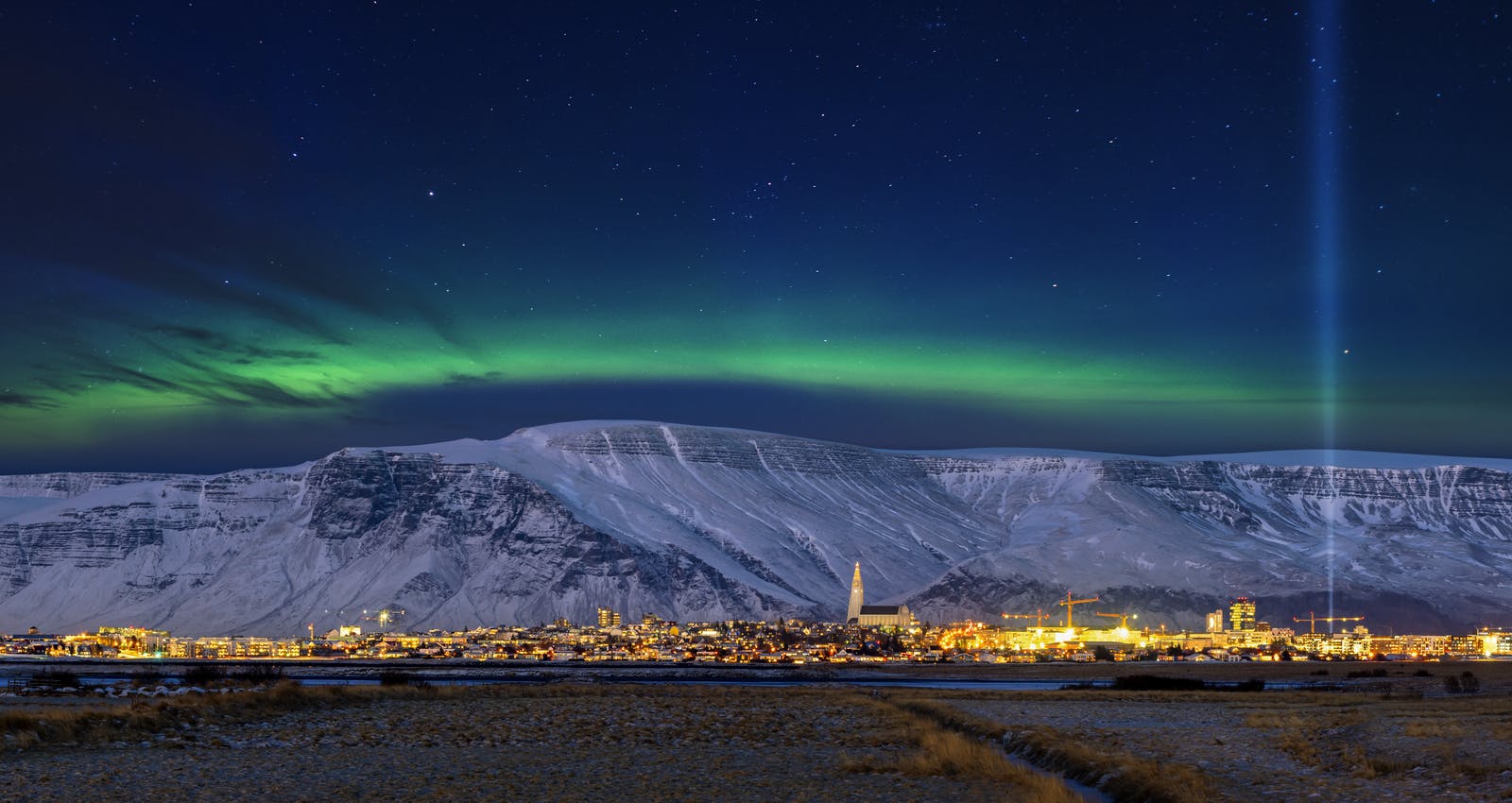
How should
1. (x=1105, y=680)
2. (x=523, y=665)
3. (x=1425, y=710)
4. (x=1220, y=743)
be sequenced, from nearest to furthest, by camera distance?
1. (x=1220, y=743)
2. (x=1425, y=710)
3. (x=1105, y=680)
4. (x=523, y=665)

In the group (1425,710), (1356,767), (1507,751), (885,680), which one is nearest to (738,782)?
(1356,767)

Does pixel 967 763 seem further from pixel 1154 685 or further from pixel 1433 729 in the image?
pixel 1154 685

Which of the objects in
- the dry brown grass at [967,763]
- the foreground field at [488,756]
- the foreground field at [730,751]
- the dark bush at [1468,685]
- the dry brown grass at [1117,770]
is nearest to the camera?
the dry brown grass at [1117,770]

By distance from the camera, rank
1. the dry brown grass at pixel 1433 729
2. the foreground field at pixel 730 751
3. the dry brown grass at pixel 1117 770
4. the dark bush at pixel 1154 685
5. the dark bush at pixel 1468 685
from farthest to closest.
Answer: the dark bush at pixel 1154 685, the dark bush at pixel 1468 685, the dry brown grass at pixel 1433 729, the foreground field at pixel 730 751, the dry brown grass at pixel 1117 770

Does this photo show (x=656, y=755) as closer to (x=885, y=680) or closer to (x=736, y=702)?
(x=736, y=702)

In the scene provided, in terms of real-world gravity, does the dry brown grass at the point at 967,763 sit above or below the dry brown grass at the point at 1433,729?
below

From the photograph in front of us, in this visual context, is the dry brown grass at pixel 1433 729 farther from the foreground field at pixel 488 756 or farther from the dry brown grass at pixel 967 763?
the foreground field at pixel 488 756

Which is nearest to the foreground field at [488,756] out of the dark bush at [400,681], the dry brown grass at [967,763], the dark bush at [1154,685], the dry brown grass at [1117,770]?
the dry brown grass at [967,763]

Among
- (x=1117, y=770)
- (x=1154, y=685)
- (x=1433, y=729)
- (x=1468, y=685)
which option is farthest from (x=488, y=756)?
(x=1468, y=685)
